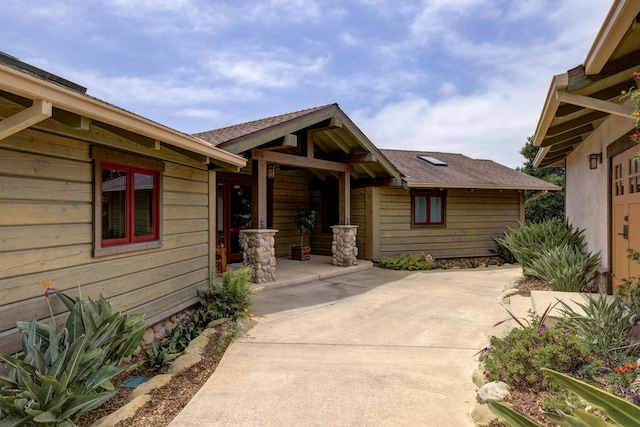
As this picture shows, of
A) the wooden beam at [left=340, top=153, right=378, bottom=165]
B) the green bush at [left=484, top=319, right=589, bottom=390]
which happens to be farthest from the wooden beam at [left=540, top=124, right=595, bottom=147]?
the green bush at [left=484, top=319, right=589, bottom=390]

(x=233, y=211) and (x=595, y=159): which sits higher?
(x=595, y=159)

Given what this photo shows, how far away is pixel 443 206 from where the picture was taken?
11906mm

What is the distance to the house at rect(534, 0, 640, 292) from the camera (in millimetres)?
3396

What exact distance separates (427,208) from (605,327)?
843cm

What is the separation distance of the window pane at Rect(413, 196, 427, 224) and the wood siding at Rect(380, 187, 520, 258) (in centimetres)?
25

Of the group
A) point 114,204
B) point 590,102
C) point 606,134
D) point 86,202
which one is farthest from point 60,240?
point 606,134

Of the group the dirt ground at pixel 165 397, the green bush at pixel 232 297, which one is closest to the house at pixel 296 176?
the green bush at pixel 232 297

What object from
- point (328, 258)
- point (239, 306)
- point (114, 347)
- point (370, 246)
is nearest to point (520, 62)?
point (370, 246)

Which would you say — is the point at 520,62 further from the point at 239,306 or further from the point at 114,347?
the point at 114,347

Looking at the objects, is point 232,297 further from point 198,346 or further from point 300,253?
point 300,253

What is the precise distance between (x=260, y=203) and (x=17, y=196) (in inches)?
181

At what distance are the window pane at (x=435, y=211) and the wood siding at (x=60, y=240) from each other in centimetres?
856

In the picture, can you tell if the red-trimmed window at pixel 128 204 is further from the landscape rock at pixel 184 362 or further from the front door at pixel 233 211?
the front door at pixel 233 211

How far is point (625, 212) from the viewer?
16.5 feet
